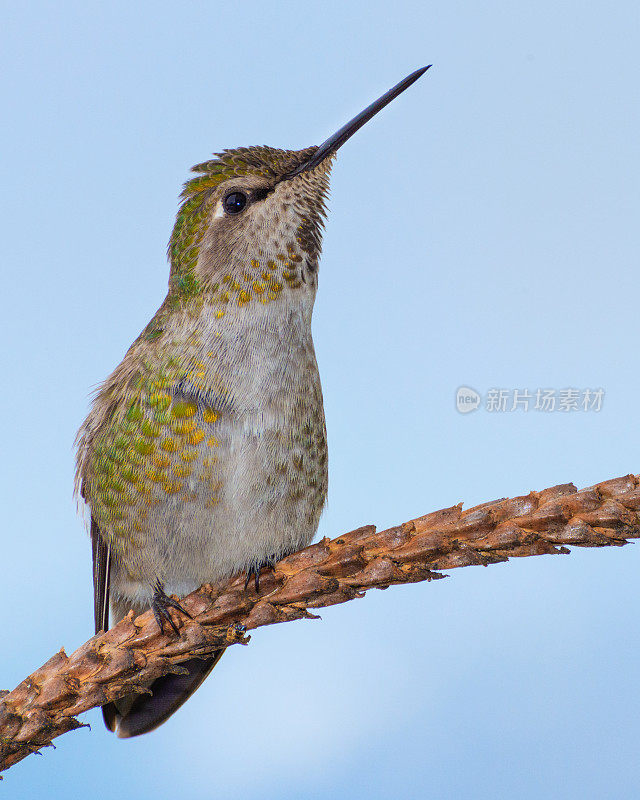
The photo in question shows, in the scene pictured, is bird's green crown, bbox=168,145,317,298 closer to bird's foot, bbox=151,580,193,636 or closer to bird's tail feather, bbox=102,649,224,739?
bird's foot, bbox=151,580,193,636

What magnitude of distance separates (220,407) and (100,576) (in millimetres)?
882

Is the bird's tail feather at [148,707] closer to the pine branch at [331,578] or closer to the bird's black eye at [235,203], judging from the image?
the pine branch at [331,578]

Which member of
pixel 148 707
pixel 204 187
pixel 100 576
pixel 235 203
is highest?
pixel 204 187

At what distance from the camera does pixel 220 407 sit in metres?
2.56

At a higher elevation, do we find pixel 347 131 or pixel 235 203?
pixel 347 131

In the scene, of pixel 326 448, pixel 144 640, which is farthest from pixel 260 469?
pixel 144 640

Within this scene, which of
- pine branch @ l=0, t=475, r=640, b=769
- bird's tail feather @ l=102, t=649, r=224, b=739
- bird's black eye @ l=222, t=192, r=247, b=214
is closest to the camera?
pine branch @ l=0, t=475, r=640, b=769

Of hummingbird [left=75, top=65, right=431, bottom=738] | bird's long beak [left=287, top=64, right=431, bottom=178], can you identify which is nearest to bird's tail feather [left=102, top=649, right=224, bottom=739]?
hummingbird [left=75, top=65, right=431, bottom=738]

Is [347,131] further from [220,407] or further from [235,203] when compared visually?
[220,407]

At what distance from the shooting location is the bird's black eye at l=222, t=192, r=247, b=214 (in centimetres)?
284

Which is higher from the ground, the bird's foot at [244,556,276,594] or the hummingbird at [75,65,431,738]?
the hummingbird at [75,65,431,738]

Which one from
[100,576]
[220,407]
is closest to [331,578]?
[220,407]

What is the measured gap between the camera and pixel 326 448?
9.64 ft

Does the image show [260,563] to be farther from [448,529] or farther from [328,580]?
[448,529]
